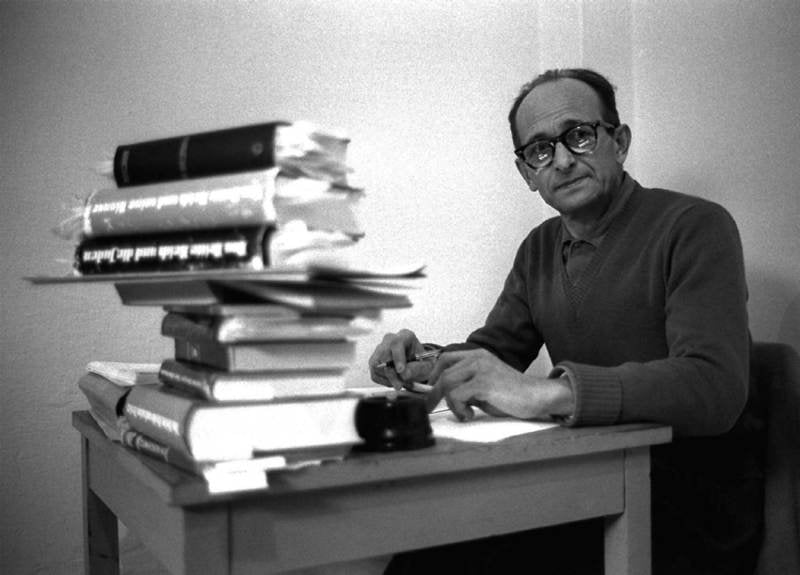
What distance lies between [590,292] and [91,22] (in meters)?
1.21

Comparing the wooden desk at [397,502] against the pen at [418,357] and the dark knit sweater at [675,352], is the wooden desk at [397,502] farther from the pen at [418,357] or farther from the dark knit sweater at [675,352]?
the pen at [418,357]

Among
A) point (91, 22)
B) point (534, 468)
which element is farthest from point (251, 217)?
point (91, 22)

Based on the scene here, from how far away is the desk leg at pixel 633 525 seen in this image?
96 centimetres

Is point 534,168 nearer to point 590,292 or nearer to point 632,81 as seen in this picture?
point 590,292

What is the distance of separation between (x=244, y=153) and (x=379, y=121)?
132cm

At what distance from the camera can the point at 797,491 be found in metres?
1.28

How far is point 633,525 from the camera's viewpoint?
0.97 meters

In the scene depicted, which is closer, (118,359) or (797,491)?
(797,491)

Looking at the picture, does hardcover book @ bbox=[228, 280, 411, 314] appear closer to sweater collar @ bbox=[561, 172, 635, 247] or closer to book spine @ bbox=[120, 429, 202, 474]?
book spine @ bbox=[120, 429, 202, 474]

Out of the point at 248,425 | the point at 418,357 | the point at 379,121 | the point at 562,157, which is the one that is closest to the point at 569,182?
the point at 562,157

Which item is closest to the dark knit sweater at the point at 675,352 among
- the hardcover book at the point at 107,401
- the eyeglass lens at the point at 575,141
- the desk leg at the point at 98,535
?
the eyeglass lens at the point at 575,141

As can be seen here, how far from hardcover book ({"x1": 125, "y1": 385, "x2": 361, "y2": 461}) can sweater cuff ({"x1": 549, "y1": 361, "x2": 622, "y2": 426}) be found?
12.6 inches

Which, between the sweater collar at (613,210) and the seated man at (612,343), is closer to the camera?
the seated man at (612,343)

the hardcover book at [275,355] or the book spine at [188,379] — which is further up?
the hardcover book at [275,355]
